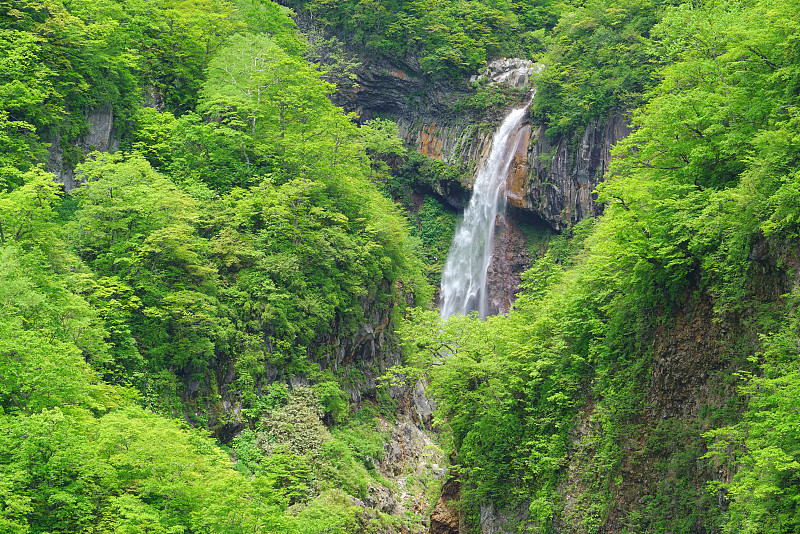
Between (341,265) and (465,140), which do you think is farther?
(465,140)

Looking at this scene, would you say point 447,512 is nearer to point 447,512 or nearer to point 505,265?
point 447,512

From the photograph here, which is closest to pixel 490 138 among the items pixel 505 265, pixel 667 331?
pixel 505 265

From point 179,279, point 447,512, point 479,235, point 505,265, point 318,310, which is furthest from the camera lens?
point 479,235

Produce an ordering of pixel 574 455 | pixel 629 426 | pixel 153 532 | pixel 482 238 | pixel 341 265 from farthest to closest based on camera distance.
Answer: pixel 482 238
pixel 341 265
pixel 574 455
pixel 629 426
pixel 153 532

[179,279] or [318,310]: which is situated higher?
[179,279]

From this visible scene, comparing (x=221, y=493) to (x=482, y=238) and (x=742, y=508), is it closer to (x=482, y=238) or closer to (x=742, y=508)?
(x=742, y=508)

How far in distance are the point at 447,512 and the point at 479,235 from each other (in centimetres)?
2438

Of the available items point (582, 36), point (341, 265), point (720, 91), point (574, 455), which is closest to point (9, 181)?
point (341, 265)

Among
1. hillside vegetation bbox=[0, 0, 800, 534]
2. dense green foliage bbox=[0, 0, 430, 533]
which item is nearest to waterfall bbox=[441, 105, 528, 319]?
dense green foliage bbox=[0, 0, 430, 533]

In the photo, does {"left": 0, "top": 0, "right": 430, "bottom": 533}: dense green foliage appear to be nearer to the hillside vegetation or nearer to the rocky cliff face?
the hillside vegetation

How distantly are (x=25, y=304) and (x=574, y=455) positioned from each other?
1351 cm

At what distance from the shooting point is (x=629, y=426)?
14.9 m

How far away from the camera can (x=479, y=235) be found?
43.4 meters

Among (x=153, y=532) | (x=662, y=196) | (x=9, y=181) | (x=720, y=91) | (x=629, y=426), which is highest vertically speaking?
(x=720, y=91)
